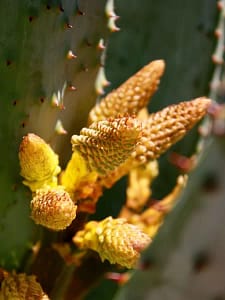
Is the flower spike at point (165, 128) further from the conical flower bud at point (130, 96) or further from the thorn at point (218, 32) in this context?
the thorn at point (218, 32)

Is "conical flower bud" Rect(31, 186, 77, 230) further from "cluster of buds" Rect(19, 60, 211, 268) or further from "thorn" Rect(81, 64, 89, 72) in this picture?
"thorn" Rect(81, 64, 89, 72)

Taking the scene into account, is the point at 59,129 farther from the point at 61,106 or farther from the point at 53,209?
the point at 53,209

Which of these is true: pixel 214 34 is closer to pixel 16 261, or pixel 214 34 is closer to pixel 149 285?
pixel 16 261

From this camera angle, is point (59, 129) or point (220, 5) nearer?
point (59, 129)

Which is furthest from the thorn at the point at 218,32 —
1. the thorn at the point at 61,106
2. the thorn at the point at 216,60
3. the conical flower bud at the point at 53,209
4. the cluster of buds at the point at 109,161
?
the conical flower bud at the point at 53,209

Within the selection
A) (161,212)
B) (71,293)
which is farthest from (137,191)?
(71,293)

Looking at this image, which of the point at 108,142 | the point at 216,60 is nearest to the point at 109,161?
the point at 108,142
